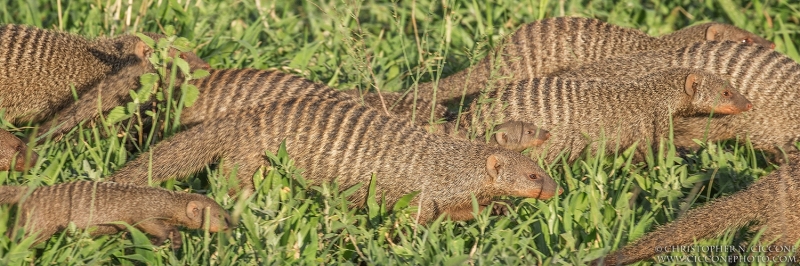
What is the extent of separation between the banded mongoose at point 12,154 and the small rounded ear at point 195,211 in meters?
0.64

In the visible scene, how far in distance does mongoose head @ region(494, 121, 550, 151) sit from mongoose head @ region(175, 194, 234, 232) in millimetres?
1075

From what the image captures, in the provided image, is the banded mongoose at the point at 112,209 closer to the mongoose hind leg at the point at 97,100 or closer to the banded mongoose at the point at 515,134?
the mongoose hind leg at the point at 97,100

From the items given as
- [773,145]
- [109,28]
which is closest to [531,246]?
[773,145]

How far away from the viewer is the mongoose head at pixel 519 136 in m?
3.60

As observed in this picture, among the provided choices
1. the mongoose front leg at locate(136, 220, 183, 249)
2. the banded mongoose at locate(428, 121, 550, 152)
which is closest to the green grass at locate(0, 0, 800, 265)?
the mongoose front leg at locate(136, 220, 183, 249)

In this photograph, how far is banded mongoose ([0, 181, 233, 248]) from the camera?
Answer: 2.89 meters

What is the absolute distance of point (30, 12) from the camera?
454 cm

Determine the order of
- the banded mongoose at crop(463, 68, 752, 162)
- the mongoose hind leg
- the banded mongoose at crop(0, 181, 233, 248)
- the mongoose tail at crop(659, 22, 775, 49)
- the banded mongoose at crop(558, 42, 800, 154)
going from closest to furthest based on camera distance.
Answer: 1. the banded mongoose at crop(0, 181, 233, 248)
2. the mongoose hind leg
3. the banded mongoose at crop(463, 68, 752, 162)
4. the banded mongoose at crop(558, 42, 800, 154)
5. the mongoose tail at crop(659, 22, 775, 49)

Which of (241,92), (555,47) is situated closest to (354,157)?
(241,92)

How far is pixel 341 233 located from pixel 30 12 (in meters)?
2.21

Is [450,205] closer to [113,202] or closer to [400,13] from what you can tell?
[113,202]

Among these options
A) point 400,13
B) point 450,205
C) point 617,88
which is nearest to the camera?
point 450,205

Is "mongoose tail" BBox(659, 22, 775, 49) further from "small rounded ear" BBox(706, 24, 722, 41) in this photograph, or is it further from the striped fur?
the striped fur

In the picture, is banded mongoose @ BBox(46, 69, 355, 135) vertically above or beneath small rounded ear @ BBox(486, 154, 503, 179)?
above
